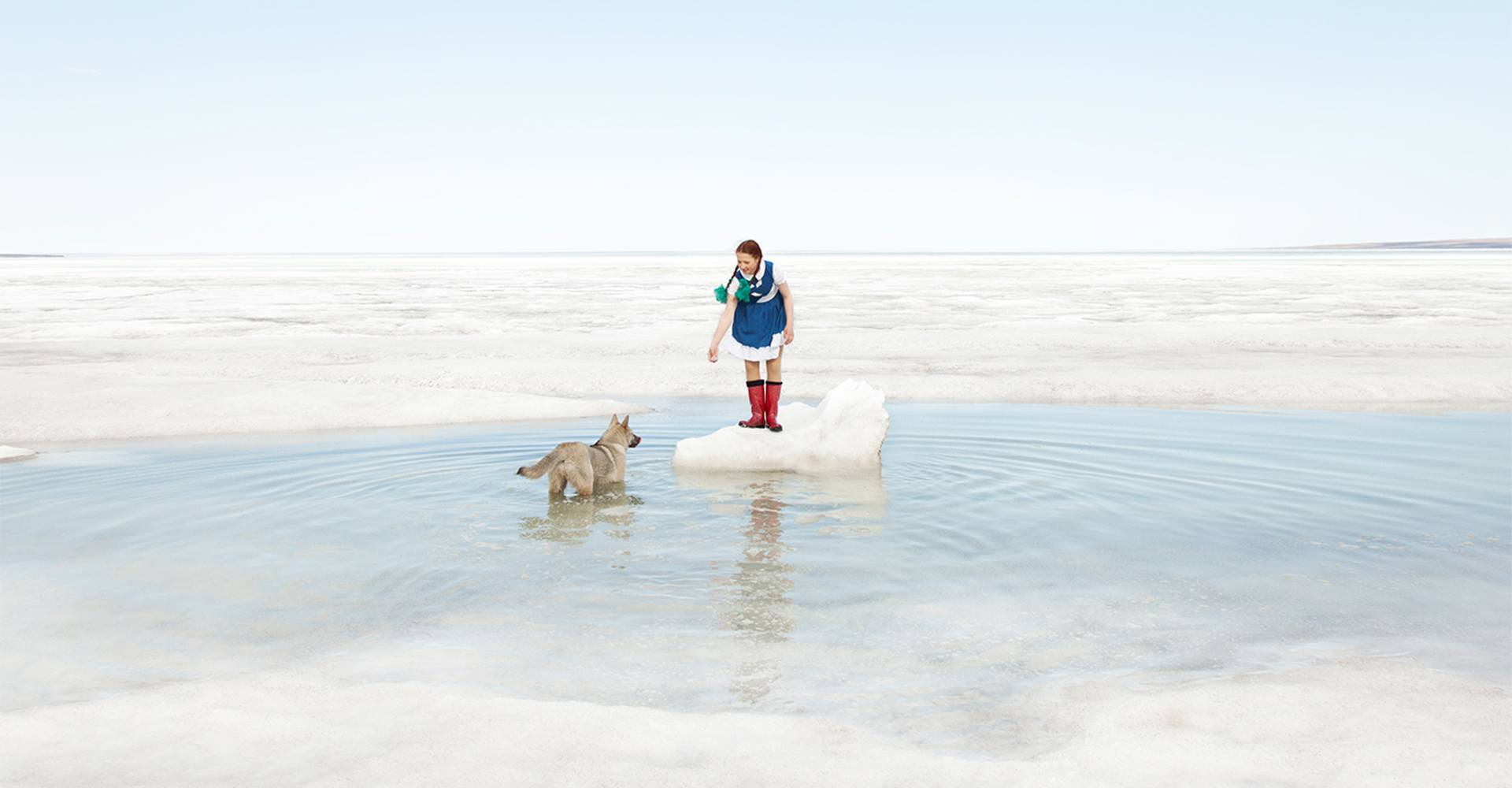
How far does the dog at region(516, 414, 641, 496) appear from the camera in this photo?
8102mm

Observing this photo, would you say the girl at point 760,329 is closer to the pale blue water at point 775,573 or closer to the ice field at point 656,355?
the pale blue water at point 775,573

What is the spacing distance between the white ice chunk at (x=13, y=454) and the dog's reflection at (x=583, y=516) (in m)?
5.37

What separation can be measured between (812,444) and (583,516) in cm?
249

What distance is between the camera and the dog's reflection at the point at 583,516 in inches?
283

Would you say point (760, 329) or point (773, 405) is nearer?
point (760, 329)

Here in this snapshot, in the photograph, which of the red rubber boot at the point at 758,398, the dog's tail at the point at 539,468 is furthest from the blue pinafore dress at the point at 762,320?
the dog's tail at the point at 539,468

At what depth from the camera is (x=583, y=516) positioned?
7676 mm

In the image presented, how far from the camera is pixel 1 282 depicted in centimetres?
5303

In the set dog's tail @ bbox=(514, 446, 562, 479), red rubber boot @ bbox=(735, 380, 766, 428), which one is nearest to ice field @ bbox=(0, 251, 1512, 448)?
red rubber boot @ bbox=(735, 380, 766, 428)

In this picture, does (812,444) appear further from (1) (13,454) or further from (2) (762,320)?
(1) (13,454)

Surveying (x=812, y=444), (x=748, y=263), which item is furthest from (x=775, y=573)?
(x=748, y=263)

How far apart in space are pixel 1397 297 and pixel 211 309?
33.4m

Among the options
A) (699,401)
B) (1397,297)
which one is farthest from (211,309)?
(1397,297)

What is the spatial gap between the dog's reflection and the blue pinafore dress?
2.18 m
